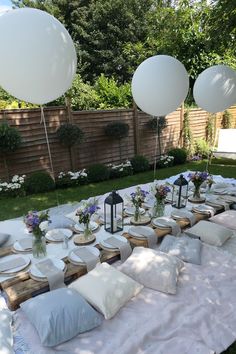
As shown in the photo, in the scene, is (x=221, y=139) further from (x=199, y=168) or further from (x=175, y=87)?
(x=175, y=87)

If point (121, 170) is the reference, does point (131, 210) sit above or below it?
above

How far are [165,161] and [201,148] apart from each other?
1.84 meters

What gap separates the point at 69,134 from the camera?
579 centimetres

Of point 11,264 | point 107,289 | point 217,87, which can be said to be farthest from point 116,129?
point 107,289

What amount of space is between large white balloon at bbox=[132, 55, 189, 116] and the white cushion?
9.39ft

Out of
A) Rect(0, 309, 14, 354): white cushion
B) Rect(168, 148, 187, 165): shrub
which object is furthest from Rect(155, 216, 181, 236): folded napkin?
Rect(168, 148, 187, 165): shrub

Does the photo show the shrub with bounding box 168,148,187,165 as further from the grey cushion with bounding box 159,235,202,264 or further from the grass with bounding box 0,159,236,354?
the grey cushion with bounding box 159,235,202,264

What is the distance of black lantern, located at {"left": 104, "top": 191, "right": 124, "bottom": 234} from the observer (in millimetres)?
2792

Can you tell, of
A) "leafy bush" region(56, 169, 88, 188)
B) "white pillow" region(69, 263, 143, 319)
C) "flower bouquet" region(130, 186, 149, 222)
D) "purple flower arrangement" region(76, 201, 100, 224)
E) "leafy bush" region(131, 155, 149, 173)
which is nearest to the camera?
"white pillow" region(69, 263, 143, 319)

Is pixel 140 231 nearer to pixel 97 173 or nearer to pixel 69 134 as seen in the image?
pixel 97 173

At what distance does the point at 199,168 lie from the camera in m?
7.15

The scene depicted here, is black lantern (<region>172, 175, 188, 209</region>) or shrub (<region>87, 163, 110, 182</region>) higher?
black lantern (<region>172, 175, 188, 209</region>)

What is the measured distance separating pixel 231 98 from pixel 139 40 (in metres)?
12.1

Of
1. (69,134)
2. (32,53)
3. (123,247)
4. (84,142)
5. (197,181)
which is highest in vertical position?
(32,53)
